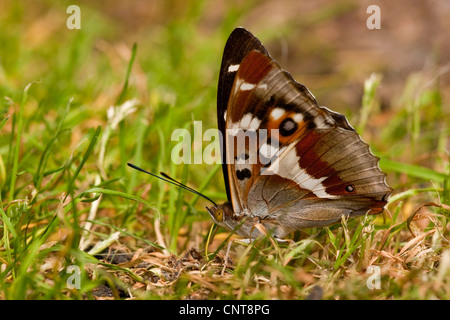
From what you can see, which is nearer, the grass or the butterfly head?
the grass

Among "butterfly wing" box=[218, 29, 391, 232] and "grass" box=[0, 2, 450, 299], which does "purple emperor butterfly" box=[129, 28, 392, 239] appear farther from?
"grass" box=[0, 2, 450, 299]

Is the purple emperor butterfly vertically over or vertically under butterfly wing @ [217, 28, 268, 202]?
under

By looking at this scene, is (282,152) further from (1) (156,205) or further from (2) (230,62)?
(1) (156,205)

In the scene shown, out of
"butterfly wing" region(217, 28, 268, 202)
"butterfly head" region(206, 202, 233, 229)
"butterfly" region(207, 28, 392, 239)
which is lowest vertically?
"butterfly head" region(206, 202, 233, 229)

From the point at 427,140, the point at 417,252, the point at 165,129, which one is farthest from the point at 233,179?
the point at 427,140

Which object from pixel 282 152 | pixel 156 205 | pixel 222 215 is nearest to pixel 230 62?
pixel 282 152

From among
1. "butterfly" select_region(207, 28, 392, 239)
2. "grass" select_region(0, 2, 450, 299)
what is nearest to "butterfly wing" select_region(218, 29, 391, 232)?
"butterfly" select_region(207, 28, 392, 239)
